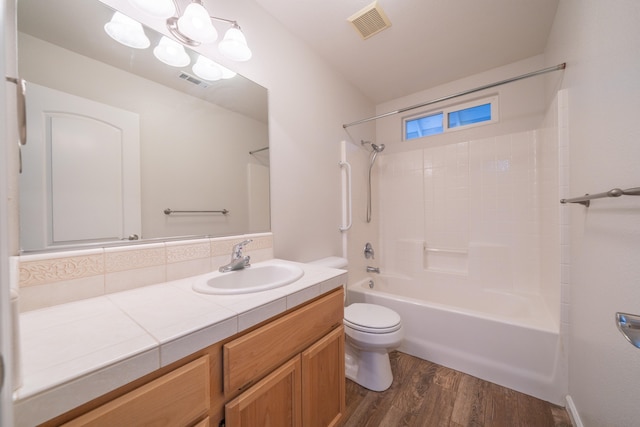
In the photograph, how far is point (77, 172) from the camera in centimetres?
86

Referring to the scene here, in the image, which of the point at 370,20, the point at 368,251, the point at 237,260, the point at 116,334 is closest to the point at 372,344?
the point at 237,260

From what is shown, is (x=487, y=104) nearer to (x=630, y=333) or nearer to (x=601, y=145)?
(x=601, y=145)

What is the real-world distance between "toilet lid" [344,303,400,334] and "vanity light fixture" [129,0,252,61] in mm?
1785

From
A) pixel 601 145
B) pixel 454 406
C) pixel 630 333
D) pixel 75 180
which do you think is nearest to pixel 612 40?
pixel 601 145

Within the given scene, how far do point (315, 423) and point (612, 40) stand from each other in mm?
1945

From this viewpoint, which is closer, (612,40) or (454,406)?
(612,40)

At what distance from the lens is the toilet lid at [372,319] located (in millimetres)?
1480

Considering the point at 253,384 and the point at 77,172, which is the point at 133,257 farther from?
the point at 253,384

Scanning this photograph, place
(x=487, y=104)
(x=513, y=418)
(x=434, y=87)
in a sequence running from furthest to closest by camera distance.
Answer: (x=434, y=87)
(x=487, y=104)
(x=513, y=418)

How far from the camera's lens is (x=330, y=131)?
2.09 metres

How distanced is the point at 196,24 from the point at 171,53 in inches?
7.1

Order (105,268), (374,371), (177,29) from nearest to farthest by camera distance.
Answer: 1. (105,268)
2. (177,29)
3. (374,371)

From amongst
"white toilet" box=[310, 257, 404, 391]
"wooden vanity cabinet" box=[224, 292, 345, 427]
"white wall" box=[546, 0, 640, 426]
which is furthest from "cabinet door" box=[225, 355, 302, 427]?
"white wall" box=[546, 0, 640, 426]

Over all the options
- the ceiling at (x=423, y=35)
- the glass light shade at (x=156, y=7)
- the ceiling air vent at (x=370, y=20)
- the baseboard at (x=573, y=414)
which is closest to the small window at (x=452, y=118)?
the ceiling at (x=423, y=35)
